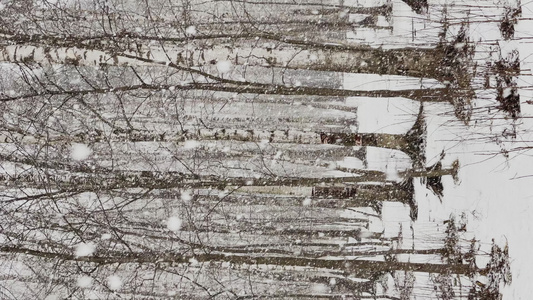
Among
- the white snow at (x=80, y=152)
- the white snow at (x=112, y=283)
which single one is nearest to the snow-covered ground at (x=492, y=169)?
the white snow at (x=112, y=283)

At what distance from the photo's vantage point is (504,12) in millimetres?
6004

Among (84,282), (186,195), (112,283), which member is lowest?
(84,282)

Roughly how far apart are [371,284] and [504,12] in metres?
5.52

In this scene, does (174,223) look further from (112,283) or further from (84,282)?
(84,282)

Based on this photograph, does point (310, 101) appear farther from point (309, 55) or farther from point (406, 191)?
point (309, 55)

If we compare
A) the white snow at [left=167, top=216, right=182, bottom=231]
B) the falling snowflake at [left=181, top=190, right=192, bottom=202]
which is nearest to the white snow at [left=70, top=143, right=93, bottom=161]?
the white snow at [left=167, top=216, right=182, bottom=231]

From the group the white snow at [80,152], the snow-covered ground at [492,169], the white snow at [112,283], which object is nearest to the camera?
the snow-covered ground at [492,169]

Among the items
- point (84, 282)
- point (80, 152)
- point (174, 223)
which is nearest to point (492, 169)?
point (174, 223)

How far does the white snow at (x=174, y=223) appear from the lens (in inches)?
351

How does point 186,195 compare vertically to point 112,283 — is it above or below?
above

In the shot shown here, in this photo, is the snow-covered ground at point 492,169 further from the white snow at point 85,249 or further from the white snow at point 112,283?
the white snow at point 112,283

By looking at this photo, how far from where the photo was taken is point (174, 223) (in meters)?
9.25

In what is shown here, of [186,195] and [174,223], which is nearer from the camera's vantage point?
[186,195]

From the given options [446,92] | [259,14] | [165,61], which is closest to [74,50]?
[165,61]
